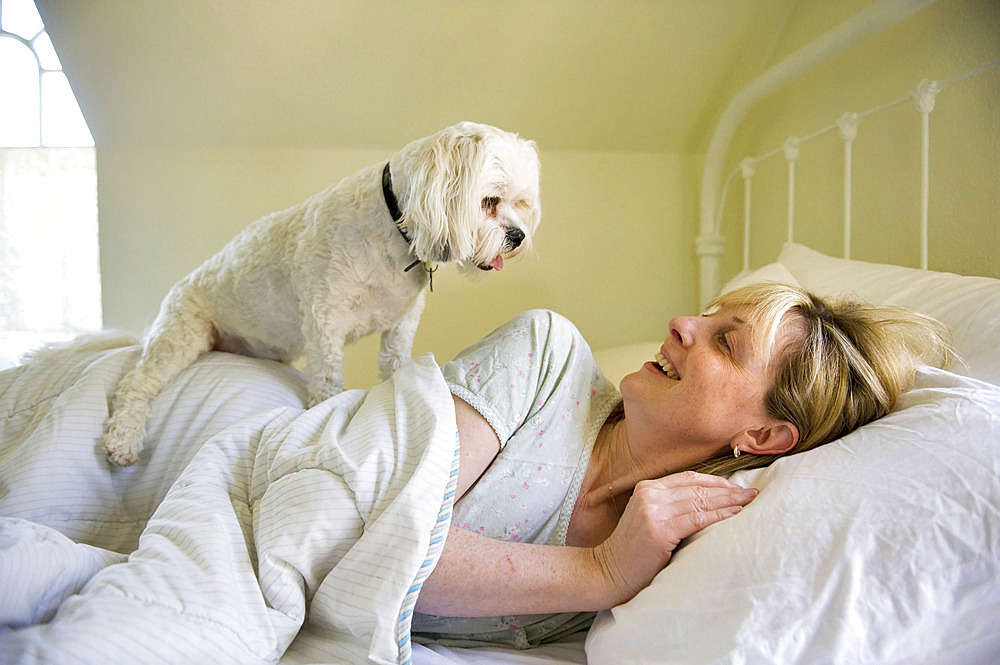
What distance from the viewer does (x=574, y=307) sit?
2.40 meters

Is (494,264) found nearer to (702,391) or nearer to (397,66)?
(702,391)

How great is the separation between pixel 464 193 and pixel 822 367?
682 mm

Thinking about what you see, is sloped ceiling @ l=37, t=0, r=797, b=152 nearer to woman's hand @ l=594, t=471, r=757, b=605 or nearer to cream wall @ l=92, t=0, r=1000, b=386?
cream wall @ l=92, t=0, r=1000, b=386

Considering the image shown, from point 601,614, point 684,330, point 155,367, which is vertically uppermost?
point 684,330

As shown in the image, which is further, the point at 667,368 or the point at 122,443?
the point at 122,443

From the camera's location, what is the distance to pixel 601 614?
0.79 metres

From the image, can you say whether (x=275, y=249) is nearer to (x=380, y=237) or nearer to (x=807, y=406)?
(x=380, y=237)

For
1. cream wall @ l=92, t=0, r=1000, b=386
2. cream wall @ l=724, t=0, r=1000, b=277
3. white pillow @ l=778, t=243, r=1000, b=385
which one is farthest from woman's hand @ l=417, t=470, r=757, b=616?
cream wall @ l=92, t=0, r=1000, b=386

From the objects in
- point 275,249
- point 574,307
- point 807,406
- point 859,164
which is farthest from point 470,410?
point 574,307

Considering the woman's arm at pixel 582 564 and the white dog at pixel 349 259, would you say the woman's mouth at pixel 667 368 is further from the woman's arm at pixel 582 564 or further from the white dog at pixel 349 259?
the white dog at pixel 349 259

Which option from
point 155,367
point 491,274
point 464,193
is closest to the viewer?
point 464,193

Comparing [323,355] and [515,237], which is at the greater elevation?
[515,237]

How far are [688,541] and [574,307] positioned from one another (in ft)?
5.56

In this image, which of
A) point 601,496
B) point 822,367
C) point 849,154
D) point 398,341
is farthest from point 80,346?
point 849,154
